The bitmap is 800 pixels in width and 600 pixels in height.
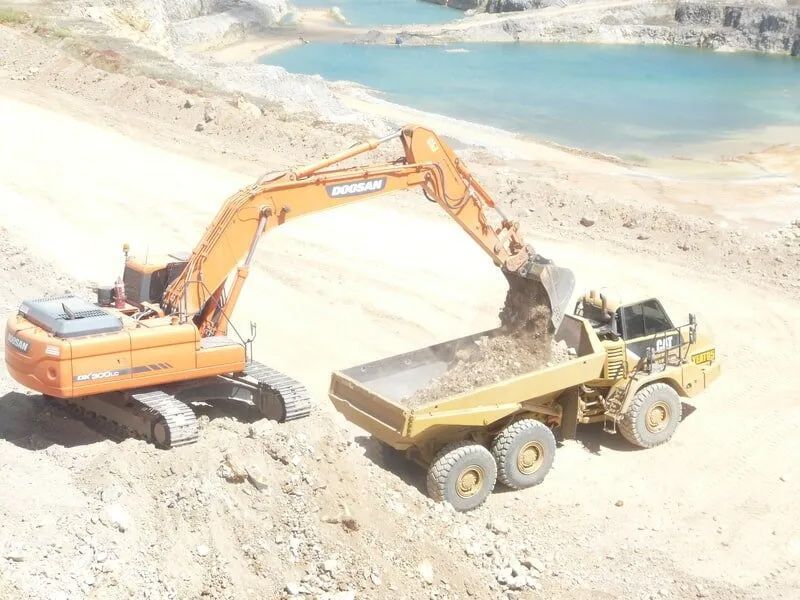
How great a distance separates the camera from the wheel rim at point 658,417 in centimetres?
1197

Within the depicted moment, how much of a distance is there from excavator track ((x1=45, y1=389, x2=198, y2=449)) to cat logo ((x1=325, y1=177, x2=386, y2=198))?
2758 mm

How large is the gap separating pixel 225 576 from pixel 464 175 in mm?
5763

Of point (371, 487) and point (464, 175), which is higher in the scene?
point (464, 175)

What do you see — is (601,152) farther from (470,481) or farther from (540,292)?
(470,481)

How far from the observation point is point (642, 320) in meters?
12.2

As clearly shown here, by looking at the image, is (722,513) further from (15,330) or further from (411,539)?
(15,330)

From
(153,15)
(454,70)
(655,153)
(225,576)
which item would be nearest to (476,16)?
(454,70)

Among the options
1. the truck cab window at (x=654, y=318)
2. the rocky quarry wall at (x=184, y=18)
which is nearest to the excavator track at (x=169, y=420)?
the truck cab window at (x=654, y=318)

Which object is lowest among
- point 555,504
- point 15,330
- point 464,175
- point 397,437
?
point 555,504

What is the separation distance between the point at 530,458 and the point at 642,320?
94.4 inches

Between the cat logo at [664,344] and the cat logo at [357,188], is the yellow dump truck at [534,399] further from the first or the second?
the cat logo at [357,188]

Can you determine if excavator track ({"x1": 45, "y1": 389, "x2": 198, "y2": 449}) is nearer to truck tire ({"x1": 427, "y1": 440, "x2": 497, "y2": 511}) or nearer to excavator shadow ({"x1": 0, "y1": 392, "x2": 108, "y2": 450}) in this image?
excavator shadow ({"x1": 0, "y1": 392, "x2": 108, "y2": 450})

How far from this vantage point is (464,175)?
1203 centimetres

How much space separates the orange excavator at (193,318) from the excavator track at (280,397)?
0.04ft
